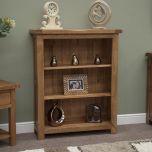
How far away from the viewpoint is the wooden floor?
3.16 m

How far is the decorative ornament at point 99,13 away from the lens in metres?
3.49

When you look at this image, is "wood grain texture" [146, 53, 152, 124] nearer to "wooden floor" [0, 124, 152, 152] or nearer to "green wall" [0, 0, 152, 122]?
"green wall" [0, 0, 152, 122]

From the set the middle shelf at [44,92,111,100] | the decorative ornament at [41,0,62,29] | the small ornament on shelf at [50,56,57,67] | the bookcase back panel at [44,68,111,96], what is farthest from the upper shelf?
the middle shelf at [44,92,111,100]

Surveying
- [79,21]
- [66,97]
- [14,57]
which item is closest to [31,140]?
[66,97]

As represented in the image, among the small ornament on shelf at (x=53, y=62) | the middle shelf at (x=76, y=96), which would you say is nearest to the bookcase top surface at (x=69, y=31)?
the small ornament on shelf at (x=53, y=62)

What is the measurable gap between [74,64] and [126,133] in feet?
3.05

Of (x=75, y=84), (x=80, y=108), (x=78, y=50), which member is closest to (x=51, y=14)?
(x=78, y=50)

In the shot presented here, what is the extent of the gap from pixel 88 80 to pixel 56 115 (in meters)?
0.53

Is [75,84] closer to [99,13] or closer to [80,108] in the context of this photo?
[80,108]

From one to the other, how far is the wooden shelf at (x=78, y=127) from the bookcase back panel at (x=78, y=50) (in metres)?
0.67

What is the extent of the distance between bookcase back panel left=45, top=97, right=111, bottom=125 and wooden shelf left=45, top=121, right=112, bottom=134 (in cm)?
16

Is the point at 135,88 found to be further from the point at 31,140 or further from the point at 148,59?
the point at 31,140

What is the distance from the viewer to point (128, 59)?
383cm

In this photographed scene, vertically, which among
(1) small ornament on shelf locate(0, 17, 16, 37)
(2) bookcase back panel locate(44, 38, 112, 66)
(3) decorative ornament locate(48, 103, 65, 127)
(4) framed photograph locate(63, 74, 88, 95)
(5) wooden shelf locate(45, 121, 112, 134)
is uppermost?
(1) small ornament on shelf locate(0, 17, 16, 37)
